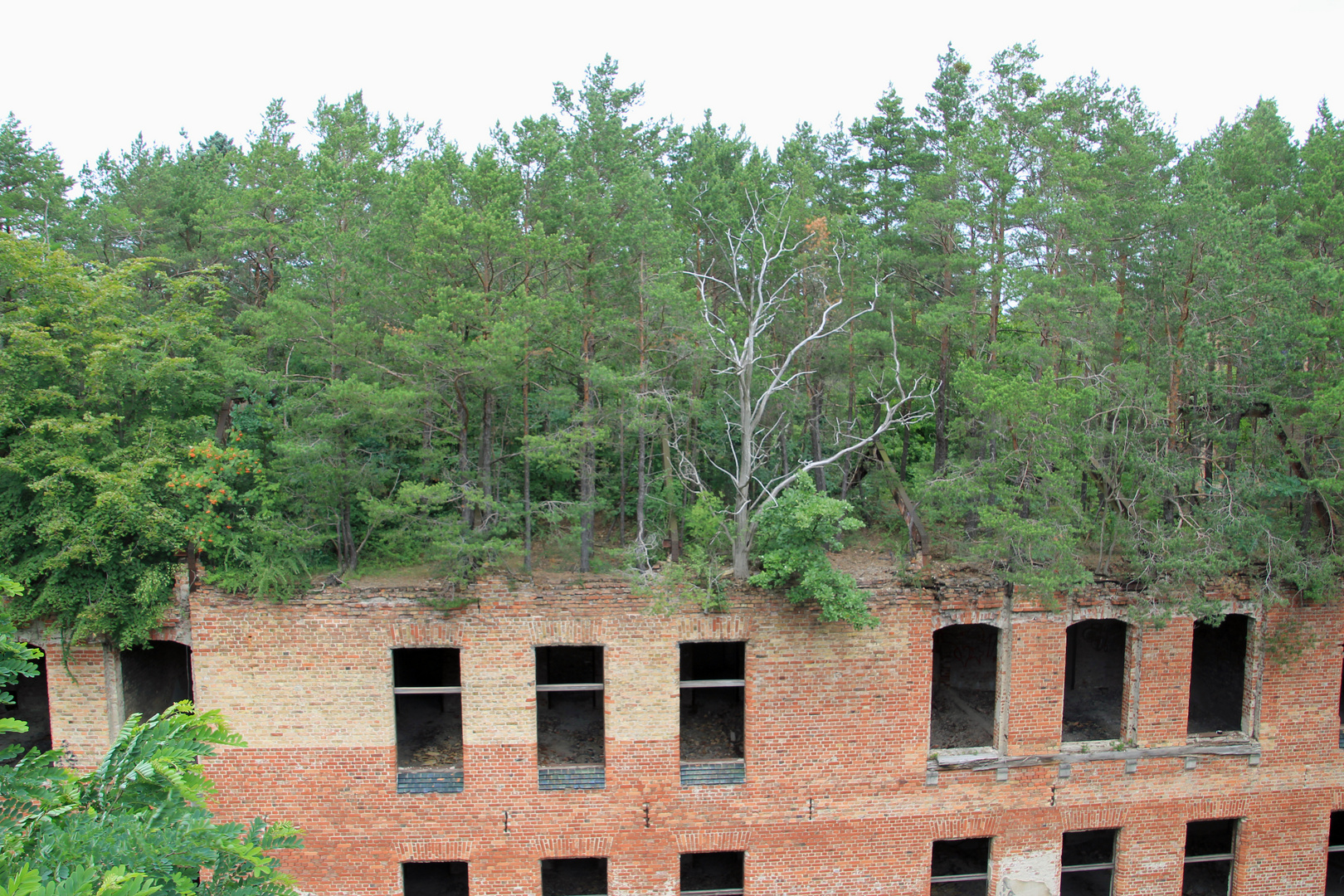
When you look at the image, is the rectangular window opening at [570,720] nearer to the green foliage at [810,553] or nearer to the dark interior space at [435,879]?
the dark interior space at [435,879]

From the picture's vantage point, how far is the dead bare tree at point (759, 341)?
12094 millimetres

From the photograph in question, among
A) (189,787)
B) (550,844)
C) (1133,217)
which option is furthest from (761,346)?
(189,787)

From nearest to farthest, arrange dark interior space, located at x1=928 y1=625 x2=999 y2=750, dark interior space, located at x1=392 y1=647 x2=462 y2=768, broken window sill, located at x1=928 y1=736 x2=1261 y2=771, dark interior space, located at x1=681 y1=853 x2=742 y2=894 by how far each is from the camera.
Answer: broken window sill, located at x1=928 y1=736 x2=1261 y2=771
dark interior space, located at x1=392 y1=647 x2=462 y2=768
dark interior space, located at x1=681 y1=853 x2=742 y2=894
dark interior space, located at x1=928 y1=625 x2=999 y2=750

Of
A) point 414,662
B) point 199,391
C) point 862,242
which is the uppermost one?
point 862,242

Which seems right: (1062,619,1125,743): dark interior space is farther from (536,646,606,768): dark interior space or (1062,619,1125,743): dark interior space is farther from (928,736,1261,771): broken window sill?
(536,646,606,768): dark interior space

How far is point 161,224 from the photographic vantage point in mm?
18625

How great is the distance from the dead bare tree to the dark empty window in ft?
23.0

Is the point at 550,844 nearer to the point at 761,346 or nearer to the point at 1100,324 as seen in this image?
the point at 761,346

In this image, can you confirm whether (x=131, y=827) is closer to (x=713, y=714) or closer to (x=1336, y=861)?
(x=713, y=714)

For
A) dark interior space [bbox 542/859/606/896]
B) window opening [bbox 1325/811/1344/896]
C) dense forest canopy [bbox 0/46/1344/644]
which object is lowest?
window opening [bbox 1325/811/1344/896]

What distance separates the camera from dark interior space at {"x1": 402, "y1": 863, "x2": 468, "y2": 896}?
13695mm

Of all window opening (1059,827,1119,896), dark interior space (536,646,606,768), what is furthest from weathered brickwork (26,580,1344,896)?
window opening (1059,827,1119,896)

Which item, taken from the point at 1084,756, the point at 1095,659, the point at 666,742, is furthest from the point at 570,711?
the point at 1095,659

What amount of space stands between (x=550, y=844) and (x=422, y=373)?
760cm
